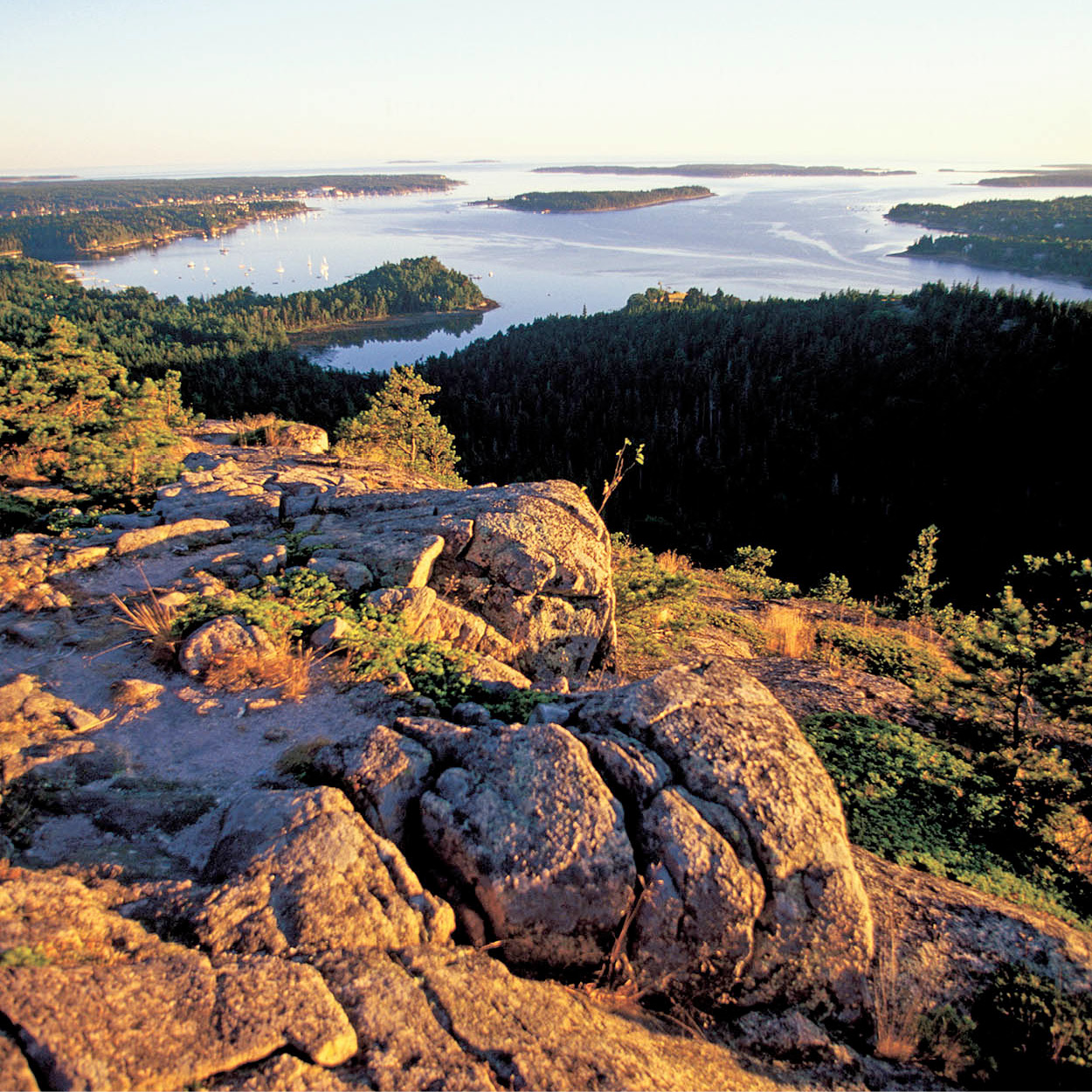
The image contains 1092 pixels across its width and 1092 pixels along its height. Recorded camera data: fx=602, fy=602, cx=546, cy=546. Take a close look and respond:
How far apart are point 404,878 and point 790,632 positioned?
10.4 m

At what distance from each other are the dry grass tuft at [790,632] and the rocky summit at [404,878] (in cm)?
613

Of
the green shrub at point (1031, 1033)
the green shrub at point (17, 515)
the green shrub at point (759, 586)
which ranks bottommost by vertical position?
the green shrub at point (759, 586)

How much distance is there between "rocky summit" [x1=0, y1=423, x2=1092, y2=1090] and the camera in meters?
3.17

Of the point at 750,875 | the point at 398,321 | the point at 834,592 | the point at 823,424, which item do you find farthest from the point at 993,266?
the point at 750,875

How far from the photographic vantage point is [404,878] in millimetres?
4277

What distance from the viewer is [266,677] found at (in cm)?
630

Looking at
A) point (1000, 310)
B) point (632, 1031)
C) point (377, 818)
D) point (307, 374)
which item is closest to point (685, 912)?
point (632, 1031)

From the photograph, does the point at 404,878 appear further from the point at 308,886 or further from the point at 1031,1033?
the point at 1031,1033

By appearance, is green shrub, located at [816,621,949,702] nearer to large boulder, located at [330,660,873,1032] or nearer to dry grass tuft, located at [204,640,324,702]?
large boulder, located at [330,660,873,1032]

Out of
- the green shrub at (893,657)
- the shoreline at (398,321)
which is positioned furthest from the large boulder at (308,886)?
the shoreline at (398,321)

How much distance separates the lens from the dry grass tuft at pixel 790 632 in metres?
11.9

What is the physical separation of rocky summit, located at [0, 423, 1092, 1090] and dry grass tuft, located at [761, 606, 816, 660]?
6129 mm

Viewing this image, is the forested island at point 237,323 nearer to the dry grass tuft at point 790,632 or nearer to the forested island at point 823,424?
the forested island at point 823,424

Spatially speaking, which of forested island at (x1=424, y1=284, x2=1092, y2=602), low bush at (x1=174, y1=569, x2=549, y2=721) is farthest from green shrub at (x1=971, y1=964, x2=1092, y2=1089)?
forested island at (x1=424, y1=284, x2=1092, y2=602)
